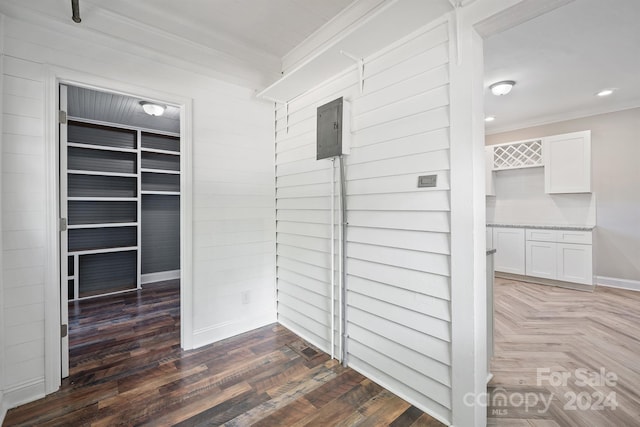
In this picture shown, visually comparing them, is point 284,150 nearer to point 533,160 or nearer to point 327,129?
point 327,129

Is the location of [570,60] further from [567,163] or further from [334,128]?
[334,128]

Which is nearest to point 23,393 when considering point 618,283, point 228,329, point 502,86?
point 228,329

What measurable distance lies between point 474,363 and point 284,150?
2.39 metres

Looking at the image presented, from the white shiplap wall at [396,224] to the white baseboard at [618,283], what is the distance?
451 cm

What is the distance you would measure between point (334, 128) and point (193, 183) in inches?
53.6

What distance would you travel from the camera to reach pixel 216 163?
8.54ft

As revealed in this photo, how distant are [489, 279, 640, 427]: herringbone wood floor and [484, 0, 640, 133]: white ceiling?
108 inches

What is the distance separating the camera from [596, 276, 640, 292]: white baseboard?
157 inches

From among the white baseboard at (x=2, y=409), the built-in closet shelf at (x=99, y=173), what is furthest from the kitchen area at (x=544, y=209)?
the built-in closet shelf at (x=99, y=173)

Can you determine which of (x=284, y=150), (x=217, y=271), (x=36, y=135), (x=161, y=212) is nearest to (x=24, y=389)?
(x=217, y=271)

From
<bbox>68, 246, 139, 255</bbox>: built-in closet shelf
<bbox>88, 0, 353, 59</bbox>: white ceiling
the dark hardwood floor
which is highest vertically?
<bbox>88, 0, 353, 59</bbox>: white ceiling

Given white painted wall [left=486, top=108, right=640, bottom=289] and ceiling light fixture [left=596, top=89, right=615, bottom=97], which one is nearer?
ceiling light fixture [left=596, top=89, right=615, bottom=97]

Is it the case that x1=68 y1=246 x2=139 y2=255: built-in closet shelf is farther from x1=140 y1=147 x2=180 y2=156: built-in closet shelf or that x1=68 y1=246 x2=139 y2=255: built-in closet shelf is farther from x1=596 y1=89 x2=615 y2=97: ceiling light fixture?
x1=596 y1=89 x2=615 y2=97: ceiling light fixture

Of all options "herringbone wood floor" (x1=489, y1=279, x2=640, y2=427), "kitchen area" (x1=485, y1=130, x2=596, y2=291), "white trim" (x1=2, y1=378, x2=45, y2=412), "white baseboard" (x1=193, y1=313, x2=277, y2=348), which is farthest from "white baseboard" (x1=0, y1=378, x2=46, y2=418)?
"kitchen area" (x1=485, y1=130, x2=596, y2=291)
